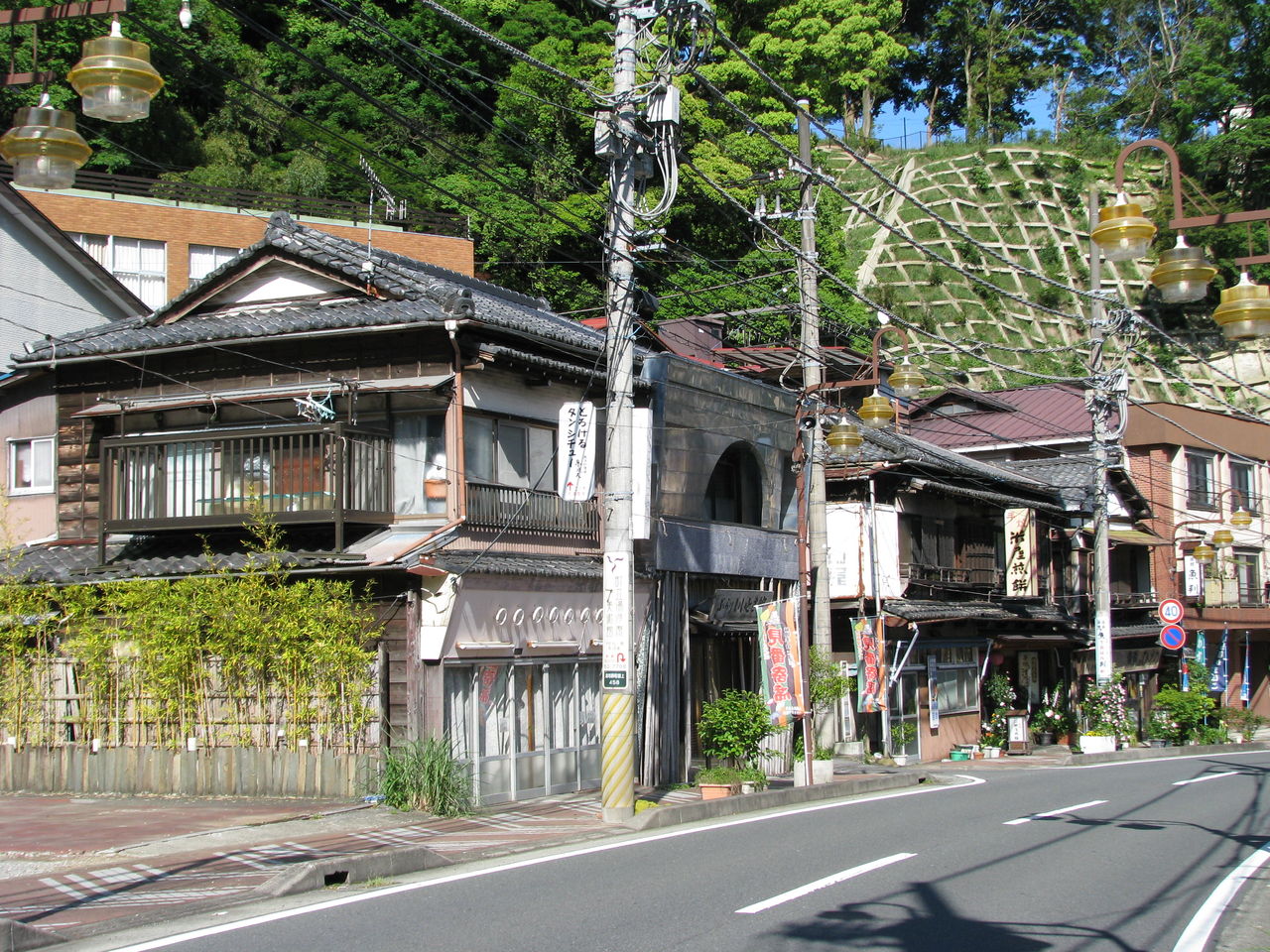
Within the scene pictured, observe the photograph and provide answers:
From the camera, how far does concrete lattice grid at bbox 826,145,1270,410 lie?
61219 mm

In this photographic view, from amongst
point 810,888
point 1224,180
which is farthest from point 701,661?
point 1224,180

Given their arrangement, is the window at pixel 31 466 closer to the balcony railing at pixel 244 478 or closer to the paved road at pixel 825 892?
the balcony railing at pixel 244 478

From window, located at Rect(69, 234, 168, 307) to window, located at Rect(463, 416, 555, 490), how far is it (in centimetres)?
1902

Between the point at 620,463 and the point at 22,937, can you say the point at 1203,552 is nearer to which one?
the point at 620,463

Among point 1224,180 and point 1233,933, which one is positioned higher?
point 1224,180

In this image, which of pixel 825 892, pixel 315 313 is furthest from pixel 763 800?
pixel 315 313

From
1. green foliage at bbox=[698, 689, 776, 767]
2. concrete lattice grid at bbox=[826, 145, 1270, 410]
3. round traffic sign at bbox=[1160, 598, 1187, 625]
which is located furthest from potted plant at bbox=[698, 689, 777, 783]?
concrete lattice grid at bbox=[826, 145, 1270, 410]

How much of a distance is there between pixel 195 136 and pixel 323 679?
31706 millimetres

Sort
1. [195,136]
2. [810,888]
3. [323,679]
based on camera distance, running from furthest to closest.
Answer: [195,136] < [323,679] < [810,888]

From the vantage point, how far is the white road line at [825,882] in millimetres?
9500

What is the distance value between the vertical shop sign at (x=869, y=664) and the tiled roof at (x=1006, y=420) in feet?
63.2

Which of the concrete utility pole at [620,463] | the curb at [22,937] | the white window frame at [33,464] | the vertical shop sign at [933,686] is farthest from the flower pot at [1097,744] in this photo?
the curb at [22,937]

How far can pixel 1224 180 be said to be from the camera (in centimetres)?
6078

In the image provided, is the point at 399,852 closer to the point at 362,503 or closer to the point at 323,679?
the point at 323,679
